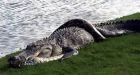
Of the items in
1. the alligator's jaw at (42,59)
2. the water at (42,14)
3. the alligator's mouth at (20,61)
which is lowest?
the water at (42,14)

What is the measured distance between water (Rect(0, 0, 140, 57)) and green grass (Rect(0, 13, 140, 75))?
3484 millimetres

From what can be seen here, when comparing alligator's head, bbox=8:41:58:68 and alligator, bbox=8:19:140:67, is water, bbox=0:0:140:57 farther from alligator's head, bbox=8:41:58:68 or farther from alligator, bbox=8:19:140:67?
alligator's head, bbox=8:41:58:68

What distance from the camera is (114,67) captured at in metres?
8.92

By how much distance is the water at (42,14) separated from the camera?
14852 mm

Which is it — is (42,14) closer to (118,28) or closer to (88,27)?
(118,28)

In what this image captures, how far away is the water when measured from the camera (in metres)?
14.9

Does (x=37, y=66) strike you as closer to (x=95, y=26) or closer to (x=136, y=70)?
(x=136, y=70)

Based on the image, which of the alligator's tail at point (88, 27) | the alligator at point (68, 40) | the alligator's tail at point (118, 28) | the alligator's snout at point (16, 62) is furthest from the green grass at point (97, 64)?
the alligator's tail at point (118, 28)

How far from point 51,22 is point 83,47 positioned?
21.2 feet

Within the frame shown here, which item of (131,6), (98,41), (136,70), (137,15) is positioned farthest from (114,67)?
(131,6)

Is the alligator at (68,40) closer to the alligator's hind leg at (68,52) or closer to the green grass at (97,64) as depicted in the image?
the alligator's hind leg at (68,52)

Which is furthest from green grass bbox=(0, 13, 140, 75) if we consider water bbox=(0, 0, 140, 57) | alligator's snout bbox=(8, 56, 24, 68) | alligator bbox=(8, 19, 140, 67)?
water bbox=(0, 0, 140, 57)

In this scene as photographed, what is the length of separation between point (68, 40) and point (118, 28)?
2.01 metres

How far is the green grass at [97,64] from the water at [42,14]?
348 centimetres
